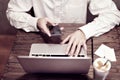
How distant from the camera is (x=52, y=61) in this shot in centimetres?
91

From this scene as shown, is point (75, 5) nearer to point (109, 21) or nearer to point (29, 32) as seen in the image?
point (109, 21)

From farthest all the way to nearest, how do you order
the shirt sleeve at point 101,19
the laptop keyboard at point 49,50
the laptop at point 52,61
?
the shirt sleeve at point 101,19 → the laptop keyboard at point 49,50 → the laptop at point 52,61

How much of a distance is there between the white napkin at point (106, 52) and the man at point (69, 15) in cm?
9

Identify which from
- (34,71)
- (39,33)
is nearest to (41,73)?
(34,71)

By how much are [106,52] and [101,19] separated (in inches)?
10.8

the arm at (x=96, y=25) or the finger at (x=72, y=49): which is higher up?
the arm at (x=96, y=25)

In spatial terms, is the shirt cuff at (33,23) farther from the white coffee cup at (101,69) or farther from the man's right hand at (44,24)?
the white coffee cup at (101,69)

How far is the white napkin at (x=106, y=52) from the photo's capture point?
1136 millimetres

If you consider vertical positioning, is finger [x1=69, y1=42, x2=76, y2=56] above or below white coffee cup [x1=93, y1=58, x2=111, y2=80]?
above

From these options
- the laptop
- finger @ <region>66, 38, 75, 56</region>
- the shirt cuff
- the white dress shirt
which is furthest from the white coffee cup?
the shirt cuff

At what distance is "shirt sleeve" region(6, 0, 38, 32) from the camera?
1350 millimetres

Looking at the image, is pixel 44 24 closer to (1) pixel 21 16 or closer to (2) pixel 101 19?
(1) pixel 21 16

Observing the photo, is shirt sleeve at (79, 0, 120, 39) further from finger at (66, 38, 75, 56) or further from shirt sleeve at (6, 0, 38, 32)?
shirt sleeve at (6, 0, 38, 32)

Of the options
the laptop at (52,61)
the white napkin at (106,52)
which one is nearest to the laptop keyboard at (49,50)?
the laptop at (52,61)
